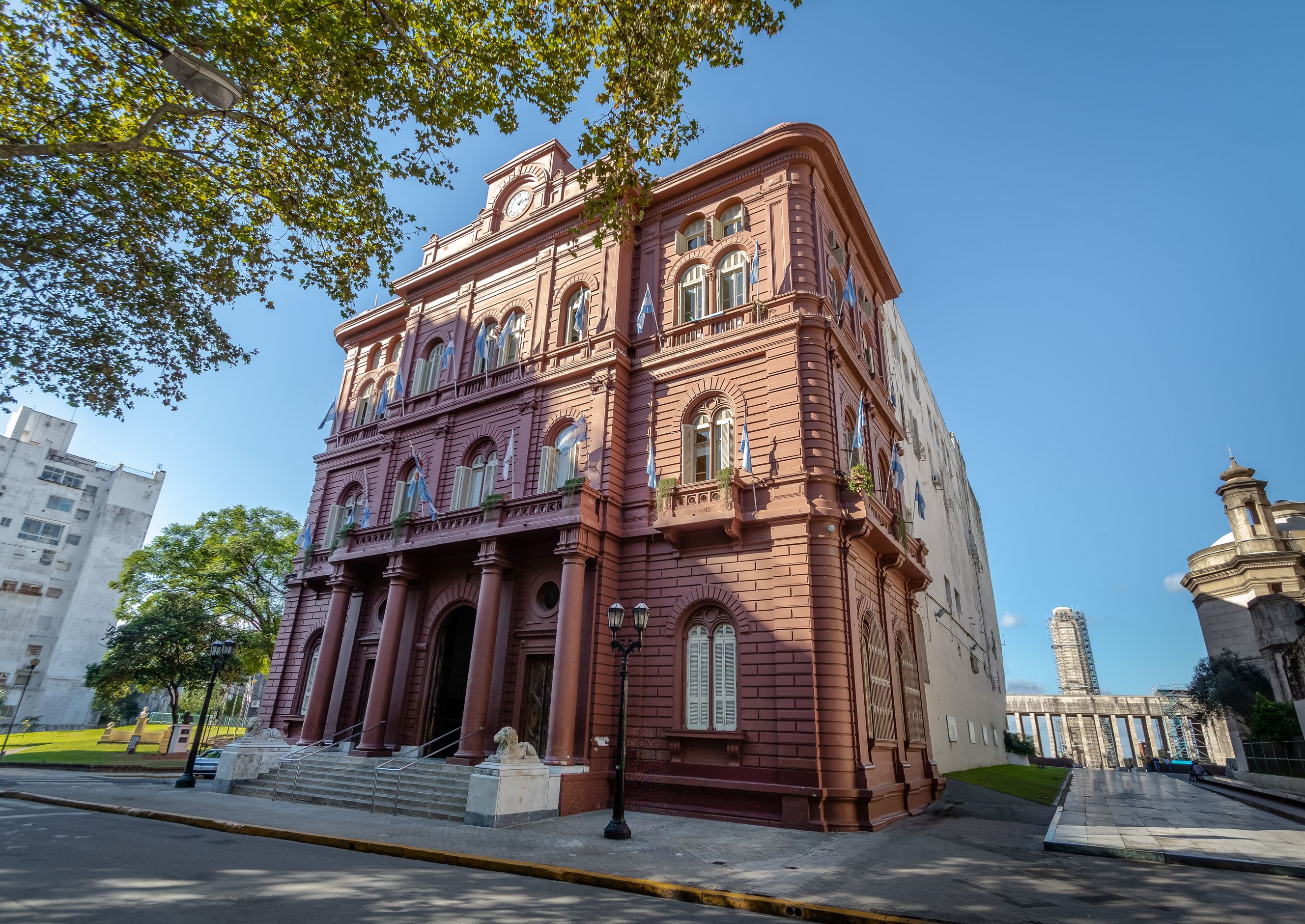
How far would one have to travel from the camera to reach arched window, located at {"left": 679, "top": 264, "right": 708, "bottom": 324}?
1930 centimetres

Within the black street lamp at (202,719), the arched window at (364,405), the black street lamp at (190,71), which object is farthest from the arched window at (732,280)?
the black street lamp at (202,719)

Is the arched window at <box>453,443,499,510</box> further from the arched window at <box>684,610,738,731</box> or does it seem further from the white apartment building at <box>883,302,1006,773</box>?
the white apartment building at <box>883,302,1006,773</box>

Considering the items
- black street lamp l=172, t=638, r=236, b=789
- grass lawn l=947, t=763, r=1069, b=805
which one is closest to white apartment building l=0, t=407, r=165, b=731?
black street lamp l=172, t=638, r=236, b=789

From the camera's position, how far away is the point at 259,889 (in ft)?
24.1

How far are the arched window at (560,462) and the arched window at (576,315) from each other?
123 inches

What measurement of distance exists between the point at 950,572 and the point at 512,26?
28760mm

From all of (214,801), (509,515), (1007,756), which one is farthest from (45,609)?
(1007,756)

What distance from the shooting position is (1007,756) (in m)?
38.8

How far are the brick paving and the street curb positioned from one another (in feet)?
22.1

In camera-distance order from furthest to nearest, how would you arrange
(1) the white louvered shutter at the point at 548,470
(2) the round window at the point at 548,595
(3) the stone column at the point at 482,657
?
(1) the white louvered shutter at the point at 548,470 → (2) the round window at the point at 548,595 → (3) the stone column at the point at 482,657

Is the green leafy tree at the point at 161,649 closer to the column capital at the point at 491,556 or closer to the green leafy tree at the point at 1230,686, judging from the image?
the column capital at the point at 491,556

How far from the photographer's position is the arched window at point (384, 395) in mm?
25688

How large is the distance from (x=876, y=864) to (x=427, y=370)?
21.2 metres

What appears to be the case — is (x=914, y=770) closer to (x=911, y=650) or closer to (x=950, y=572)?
(x=911, y=650)
